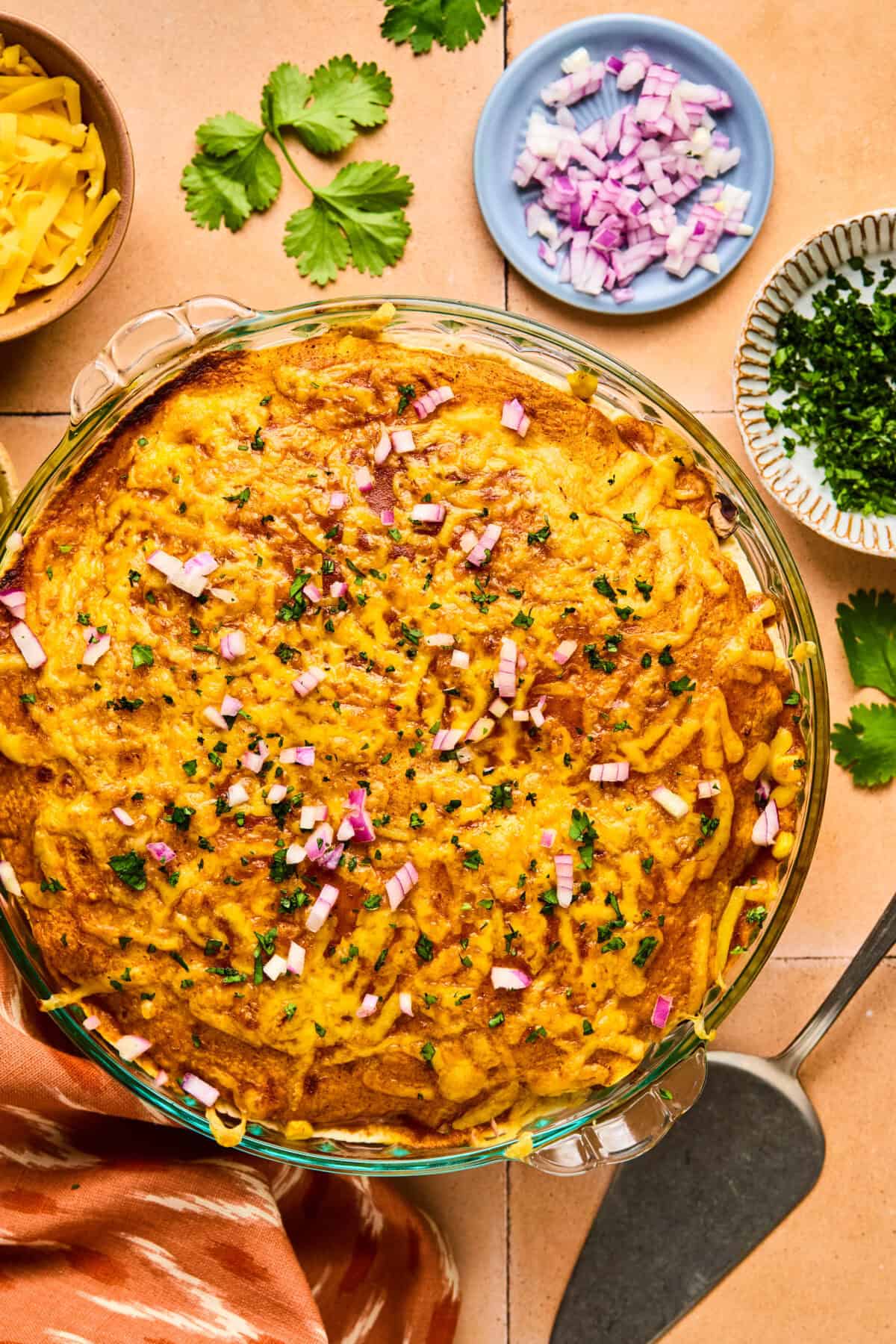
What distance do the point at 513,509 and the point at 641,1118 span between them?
4.17ft

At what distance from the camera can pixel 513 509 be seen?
2.15 metres

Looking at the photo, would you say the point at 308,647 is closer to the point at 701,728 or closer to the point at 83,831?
the point at 83,831

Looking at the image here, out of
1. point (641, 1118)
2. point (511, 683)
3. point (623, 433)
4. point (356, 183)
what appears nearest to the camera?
point (511, 683)

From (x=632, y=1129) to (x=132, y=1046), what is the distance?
1.01m

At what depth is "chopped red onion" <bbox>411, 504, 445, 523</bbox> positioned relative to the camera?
2141 mm

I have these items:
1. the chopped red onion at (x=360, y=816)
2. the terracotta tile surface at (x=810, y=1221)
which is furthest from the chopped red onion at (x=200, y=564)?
the terracotta tile surface at (x=810, y=1221)

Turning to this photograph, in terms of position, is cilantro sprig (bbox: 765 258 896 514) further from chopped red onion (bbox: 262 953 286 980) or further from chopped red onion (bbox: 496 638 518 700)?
chopped red onion (bbox: 262 953 286 980)

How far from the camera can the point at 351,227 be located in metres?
2.82

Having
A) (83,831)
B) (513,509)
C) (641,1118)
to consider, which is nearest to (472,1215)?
(641,1118)

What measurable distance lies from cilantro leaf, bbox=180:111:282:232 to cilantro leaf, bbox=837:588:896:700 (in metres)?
1.66

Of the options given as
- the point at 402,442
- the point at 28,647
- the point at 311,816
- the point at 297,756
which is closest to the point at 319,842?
the point at 311,816

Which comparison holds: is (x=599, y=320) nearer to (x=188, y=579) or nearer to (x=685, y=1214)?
(x=188, y=579)

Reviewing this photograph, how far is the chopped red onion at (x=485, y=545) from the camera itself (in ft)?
7.00

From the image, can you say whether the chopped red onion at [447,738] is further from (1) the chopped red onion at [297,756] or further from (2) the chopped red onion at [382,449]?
(2) the chopped red onion at [382,449]
